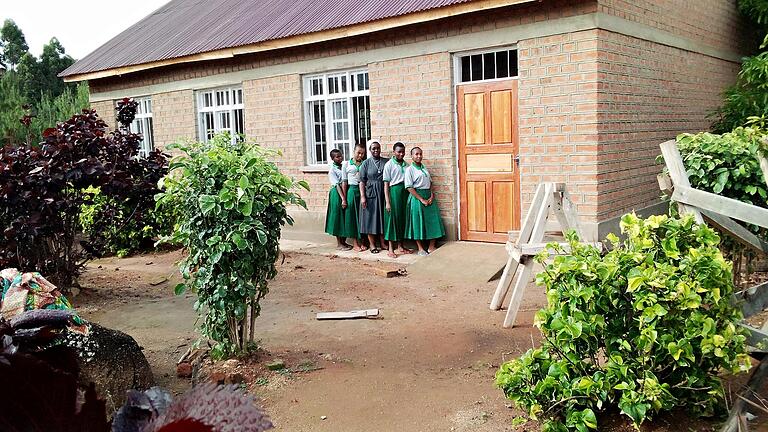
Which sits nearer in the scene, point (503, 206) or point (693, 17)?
point (503, 206)

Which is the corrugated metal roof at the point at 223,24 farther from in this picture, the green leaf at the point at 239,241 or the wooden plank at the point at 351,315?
the green leaf at the point at 239,241

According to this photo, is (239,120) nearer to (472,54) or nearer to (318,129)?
(318,129)

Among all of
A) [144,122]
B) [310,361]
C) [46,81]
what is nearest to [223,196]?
[310,361]

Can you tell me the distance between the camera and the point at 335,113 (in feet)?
38.4

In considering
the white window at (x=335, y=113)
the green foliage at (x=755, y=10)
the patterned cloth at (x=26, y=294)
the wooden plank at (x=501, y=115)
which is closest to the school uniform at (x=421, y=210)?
the wooden plank at (x=501, y=115)

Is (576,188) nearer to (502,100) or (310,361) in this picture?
(502,100)

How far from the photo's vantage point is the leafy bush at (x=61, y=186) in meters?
7.45

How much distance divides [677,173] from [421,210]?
5.85 meters

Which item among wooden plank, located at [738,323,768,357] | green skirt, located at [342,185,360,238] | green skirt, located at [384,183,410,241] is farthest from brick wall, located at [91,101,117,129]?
wooden plank, located at [738,323,768,357]

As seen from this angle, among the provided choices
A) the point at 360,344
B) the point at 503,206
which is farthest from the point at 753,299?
the point at 503,206

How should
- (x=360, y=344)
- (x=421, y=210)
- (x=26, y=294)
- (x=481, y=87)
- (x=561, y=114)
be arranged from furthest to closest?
(x=421, y=210)
(x=481, y=87)
(x=561, y=114)
(x=360, y=344)
(x=26, y=294)

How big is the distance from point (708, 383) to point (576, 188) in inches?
210

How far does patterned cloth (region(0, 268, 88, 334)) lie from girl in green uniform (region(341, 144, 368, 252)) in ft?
21.2

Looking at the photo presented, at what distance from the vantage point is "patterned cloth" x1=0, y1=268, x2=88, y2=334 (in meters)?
4.13
